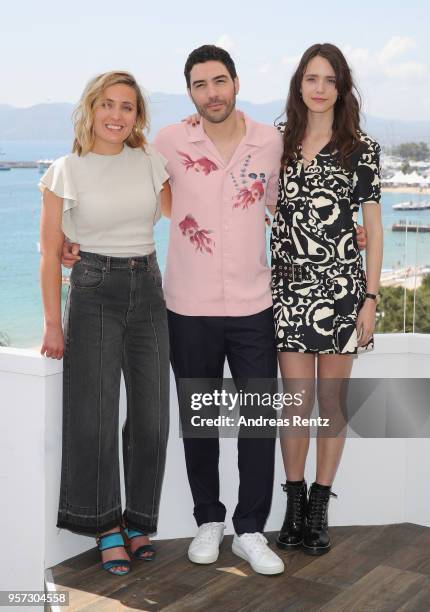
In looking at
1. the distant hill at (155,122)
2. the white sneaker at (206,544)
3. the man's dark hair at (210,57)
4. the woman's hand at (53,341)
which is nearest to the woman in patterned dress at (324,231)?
the man's dark hair at (210,57)

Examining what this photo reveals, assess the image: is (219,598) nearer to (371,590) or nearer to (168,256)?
(371,590)

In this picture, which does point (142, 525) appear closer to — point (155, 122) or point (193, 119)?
point (193, 119)

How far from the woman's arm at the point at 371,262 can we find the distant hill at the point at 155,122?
29.3 m

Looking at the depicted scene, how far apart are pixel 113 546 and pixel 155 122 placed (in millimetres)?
30593

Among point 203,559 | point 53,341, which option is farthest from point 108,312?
point 203,559

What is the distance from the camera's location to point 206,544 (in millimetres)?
2596

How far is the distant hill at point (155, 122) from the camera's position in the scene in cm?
3356

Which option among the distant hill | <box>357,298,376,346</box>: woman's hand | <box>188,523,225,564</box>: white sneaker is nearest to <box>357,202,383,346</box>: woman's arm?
<box>357,298,376,346</box>: woman's hand

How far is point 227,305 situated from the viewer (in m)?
2.44

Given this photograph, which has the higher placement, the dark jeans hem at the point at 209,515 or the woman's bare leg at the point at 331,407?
the woman's bare leg at the point at 331,407

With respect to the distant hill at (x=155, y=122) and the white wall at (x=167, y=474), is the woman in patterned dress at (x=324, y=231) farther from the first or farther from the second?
the distant hill at (x=155, y=122)

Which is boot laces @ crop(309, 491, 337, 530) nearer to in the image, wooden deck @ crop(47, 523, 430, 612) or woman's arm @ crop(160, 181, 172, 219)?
wooden deck @ crop(47, 523, 430, 612)

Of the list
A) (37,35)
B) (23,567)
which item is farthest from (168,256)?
(37,35)

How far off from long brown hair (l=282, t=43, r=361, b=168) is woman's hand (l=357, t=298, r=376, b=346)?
42 cm
